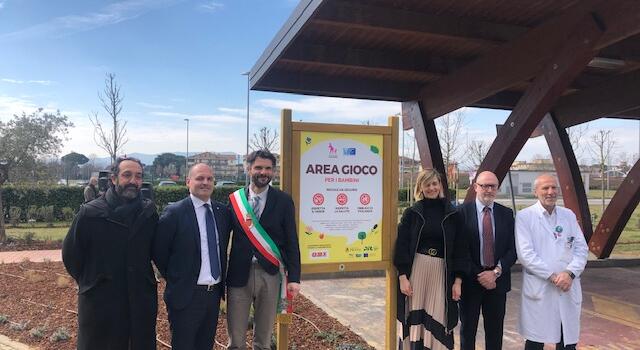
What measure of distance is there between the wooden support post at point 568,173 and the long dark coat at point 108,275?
10.0 meters

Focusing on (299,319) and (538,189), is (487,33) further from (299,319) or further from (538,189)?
(299,319)

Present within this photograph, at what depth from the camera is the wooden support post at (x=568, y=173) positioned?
35.1 ft

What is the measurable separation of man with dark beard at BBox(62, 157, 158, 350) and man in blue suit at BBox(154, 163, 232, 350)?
0.14 m

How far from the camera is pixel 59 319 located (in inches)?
218

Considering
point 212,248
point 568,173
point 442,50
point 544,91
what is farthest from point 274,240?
point 568,173

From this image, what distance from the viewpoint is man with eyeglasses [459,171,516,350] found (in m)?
3.88

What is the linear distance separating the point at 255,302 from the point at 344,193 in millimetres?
Result: 1224

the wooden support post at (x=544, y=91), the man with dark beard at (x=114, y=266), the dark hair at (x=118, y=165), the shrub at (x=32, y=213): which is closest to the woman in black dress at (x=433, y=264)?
the man with dark beard at (x=114, y=266)

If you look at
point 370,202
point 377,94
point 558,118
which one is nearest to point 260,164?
point 370,202

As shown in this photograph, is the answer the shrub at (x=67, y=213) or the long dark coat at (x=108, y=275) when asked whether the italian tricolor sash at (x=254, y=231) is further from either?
the shrub at (x=67, y=213)

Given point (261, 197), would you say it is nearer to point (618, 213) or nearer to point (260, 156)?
point (260, 156)

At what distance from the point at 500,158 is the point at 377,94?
3.04m

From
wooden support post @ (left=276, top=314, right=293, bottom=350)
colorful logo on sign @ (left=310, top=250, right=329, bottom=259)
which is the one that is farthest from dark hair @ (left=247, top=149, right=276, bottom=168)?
wooden support post @ (left=276, top=314, right=293, bottom=350)

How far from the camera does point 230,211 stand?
11.6 feet
